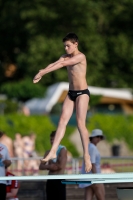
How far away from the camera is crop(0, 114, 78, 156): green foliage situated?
98.9ft

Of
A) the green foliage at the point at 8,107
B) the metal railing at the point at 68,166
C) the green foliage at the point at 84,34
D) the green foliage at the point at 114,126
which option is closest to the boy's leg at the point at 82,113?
the metal railing at the point at 68,166

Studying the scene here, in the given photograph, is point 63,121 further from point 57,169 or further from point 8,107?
point 8,107

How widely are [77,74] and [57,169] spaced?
2458mm

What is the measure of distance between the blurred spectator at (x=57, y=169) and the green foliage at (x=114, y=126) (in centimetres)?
2115

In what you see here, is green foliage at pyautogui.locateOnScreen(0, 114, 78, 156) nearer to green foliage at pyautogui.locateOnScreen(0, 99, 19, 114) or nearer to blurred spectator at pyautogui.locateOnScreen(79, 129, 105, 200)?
green foliage at pyautogui.locateOnScreen(0, 99, 19, 114)

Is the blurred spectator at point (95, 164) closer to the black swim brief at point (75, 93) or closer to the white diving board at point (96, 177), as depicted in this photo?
the black swim brief at point (75, 93)

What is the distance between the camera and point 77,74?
9.99 metres

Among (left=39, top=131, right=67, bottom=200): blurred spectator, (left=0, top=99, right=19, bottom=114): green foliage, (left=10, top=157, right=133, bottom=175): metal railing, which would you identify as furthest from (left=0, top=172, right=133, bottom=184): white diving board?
(left=0, top=99, right=19, bottom=114): green foliage

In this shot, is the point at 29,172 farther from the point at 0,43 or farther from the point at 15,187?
the point at 0,43

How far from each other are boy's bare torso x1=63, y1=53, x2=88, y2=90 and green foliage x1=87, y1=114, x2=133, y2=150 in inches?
917

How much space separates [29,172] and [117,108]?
35132 millimetres

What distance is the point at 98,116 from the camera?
34156 mm

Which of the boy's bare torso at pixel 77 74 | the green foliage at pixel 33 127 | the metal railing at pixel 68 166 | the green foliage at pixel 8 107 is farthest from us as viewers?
the green foliage at pixel 8 107

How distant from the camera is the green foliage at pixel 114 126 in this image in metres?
33.8
